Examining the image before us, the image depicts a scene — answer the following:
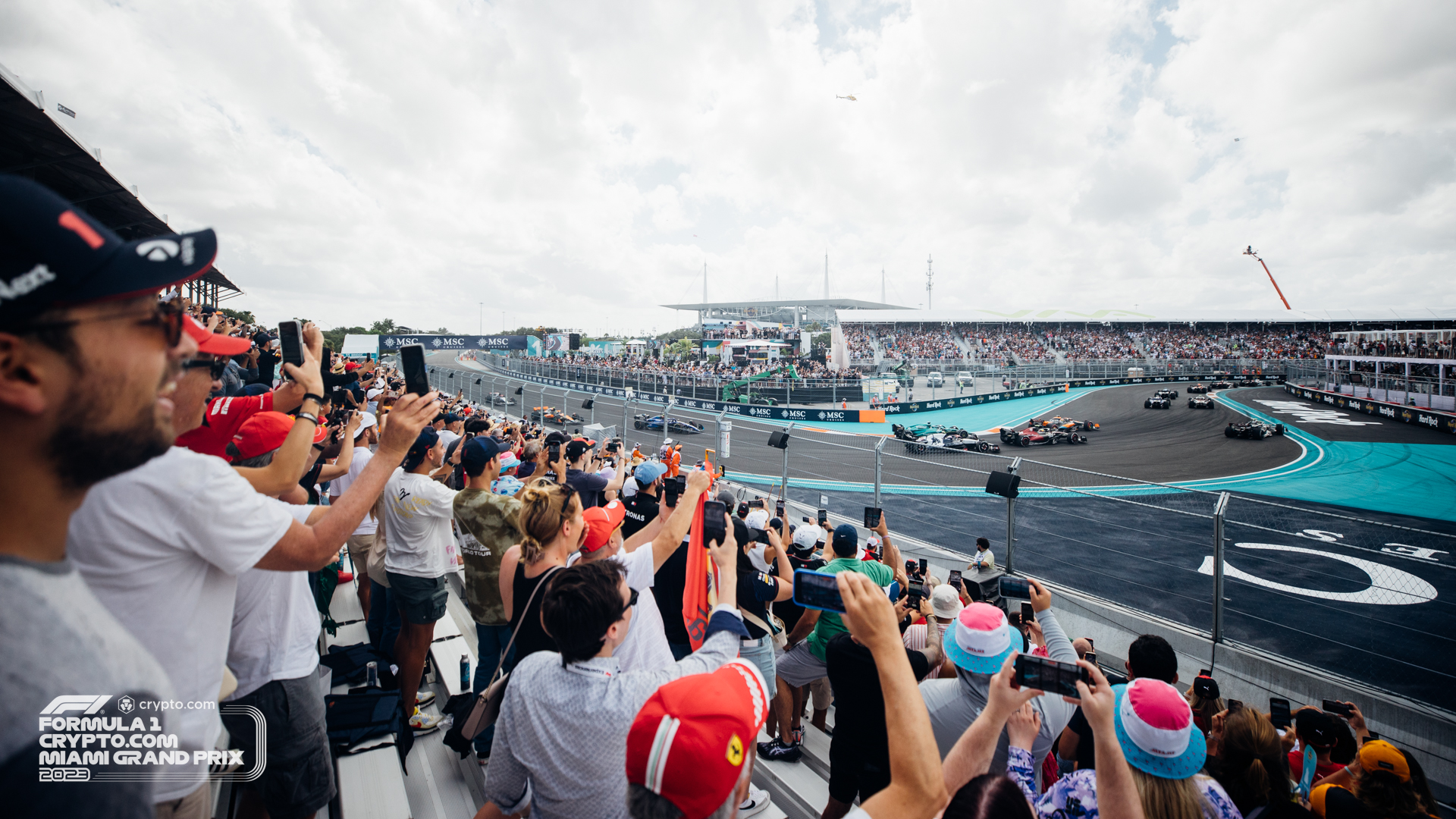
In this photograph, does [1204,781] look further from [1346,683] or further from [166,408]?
[1346,683]

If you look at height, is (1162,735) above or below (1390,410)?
above

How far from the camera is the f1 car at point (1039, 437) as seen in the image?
2103 centimetres

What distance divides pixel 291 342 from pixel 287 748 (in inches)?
61.8

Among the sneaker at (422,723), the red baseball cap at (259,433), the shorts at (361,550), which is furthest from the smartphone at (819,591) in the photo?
the shorts at (361,550)

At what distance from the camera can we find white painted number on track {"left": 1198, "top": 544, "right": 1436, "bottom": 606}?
833 cm

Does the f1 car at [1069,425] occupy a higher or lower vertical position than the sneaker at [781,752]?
lower

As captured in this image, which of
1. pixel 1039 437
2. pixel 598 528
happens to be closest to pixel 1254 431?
pixel 1039 437

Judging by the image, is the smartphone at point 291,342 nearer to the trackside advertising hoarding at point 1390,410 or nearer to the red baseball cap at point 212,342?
the red baseball cap at point 212,342

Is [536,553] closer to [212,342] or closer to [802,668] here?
[212,342]

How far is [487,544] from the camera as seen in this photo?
364 cm

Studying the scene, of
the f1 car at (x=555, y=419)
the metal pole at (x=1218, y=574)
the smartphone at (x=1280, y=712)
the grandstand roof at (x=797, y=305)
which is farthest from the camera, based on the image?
the grandstand roof at (x=797, y=305)

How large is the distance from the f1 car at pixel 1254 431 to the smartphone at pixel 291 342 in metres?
27.6

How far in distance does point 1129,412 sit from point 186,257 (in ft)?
112

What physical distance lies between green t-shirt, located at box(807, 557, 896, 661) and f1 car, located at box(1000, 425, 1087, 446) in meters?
19.1
